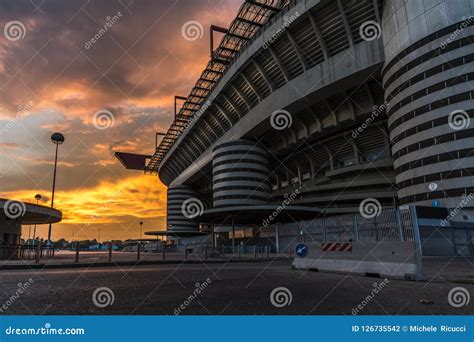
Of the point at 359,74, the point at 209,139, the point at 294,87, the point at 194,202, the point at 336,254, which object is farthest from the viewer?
the point at 194,202

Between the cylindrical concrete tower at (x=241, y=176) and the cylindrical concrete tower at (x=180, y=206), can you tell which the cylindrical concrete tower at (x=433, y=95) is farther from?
the cylindrical concrete tower at (x=180, y=206)

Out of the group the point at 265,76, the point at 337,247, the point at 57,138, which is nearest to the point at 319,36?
the point at 265,76

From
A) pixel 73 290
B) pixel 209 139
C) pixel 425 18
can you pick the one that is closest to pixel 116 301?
pixel 73 290

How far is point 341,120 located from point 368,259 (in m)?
38.8

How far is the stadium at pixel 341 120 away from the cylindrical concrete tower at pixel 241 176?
0.19 metres

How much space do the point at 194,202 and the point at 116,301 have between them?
3750 inches

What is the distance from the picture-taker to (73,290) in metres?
6.93

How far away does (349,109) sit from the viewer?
149 ft

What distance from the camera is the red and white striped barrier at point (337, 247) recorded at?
37.2ft

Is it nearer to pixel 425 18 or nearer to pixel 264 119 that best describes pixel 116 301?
pixel 425 18

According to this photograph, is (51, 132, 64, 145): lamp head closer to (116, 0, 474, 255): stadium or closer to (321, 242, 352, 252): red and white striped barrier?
(116, 0, 474, 255): stadium

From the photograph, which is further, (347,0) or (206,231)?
(206,231)

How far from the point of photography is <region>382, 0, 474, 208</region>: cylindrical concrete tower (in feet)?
100

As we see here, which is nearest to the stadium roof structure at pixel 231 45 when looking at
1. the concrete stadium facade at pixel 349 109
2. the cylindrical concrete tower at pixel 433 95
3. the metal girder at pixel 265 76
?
the concrete stadium facade at pixel 349 109
